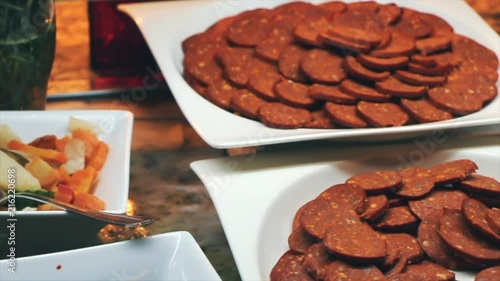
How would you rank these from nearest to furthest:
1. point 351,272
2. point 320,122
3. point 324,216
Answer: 1. point 351,272
2. point 324,216
3. point 320,122

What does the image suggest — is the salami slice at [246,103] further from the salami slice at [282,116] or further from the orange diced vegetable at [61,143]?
the orange diced vegetable at [61,143]

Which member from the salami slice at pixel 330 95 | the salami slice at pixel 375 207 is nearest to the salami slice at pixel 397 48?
the salami slice at pixel 330 95

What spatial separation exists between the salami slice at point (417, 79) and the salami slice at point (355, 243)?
37cm

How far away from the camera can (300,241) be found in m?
1.11

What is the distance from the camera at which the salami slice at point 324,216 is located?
1079mm

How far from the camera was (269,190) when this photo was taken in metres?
1.21

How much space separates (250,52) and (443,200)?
1.59 ft

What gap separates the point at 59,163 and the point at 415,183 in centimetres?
51

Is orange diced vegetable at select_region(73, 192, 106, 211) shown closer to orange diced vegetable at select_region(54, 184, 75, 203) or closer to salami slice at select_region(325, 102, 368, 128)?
orange diced vegetable at select_region(54, 184, 75, 203)

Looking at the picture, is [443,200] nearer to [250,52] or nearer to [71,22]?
[250,52]

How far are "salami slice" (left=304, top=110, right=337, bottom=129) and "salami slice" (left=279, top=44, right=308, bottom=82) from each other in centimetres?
9

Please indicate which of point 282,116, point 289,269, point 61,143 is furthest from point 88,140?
point 289,269

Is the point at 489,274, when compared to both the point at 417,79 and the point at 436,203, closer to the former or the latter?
the point at 436,203

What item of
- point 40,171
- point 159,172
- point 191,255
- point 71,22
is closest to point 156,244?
point 191,255
